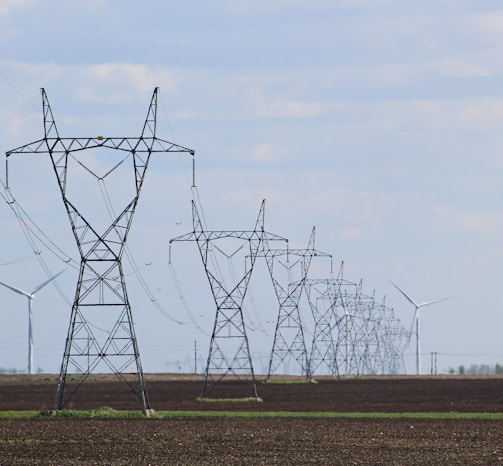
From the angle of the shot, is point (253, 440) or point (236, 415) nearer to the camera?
point (253, 440)

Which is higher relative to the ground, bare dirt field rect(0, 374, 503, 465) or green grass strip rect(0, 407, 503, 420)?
green grass strip rect(0, 407, 503, 420)

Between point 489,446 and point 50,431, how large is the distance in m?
17.3

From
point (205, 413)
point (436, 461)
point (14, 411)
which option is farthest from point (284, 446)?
point (14, 411)

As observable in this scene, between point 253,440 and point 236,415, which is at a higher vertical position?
point 236,415

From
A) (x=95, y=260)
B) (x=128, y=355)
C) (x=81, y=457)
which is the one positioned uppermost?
(x=95, y=260)

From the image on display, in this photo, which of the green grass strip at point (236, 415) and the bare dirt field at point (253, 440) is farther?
the green grass strip at point (236, 415)

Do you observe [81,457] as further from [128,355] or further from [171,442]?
[128,355]

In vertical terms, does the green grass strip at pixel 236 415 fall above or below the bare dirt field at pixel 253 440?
above

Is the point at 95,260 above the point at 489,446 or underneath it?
above

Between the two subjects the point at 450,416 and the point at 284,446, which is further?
the point at 450,416

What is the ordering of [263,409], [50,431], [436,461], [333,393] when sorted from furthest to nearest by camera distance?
1. [333,393]
2. [263,409]
3. [50,431]
4. [436,461]

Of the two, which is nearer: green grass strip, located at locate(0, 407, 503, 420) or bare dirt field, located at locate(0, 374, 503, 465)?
bare dirt field, located at locate(0, 374, 503, 465)

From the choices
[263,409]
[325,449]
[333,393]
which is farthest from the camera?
[333,393]

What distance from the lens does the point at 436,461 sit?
40.0m
